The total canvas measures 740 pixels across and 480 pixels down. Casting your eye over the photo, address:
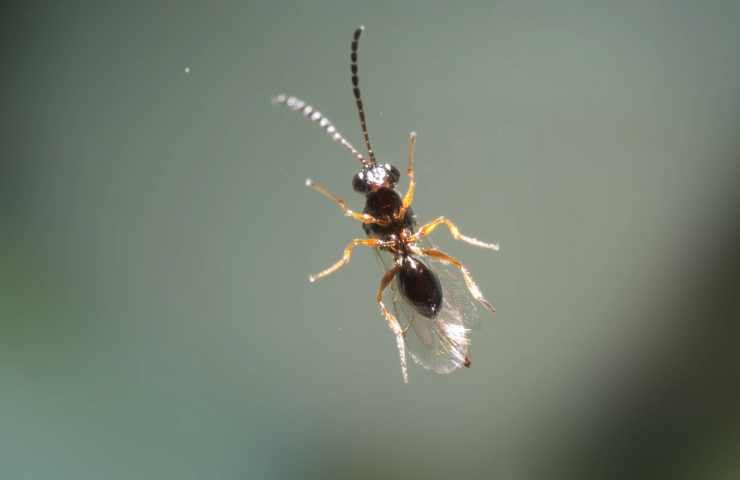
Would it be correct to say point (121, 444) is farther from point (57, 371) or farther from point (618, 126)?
point (618, 126)

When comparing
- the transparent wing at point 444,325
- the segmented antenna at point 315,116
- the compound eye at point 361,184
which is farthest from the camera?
the segmented antenna at point 315,116

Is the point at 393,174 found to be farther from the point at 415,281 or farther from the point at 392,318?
the point at 392,318

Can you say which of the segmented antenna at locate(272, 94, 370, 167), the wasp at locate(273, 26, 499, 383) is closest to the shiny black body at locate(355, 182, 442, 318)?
the wasp at locate(273, 26, 499, 383)

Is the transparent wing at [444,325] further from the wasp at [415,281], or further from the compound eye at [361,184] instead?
the compound eye at [361,184]

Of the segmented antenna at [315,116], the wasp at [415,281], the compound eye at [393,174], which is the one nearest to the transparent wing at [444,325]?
the wasp at [415,281]

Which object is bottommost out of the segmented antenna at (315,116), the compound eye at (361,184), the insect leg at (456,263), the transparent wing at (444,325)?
the transparent wing at (444,325)

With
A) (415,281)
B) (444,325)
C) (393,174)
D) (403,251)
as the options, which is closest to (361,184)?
(393,174)

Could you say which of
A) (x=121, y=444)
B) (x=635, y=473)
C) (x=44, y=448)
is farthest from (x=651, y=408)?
(x=44, y=448)
